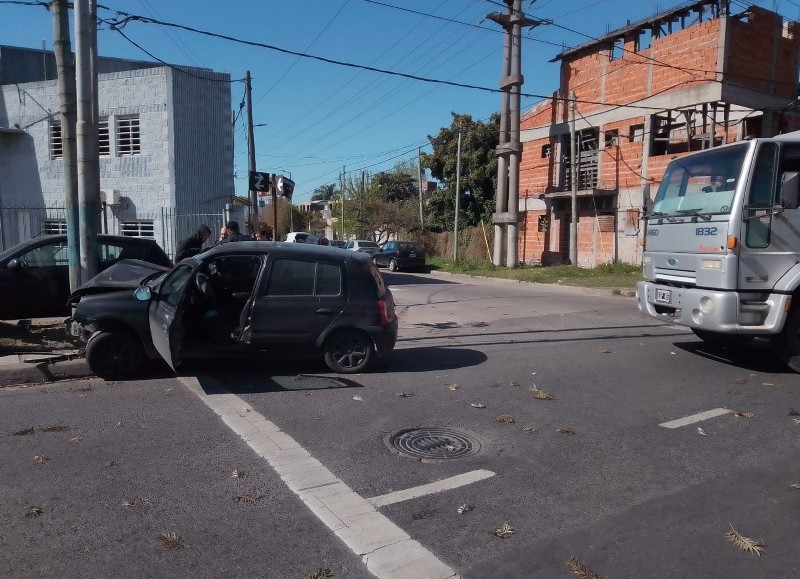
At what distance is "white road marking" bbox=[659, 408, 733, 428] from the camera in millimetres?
5754

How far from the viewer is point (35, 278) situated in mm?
9641

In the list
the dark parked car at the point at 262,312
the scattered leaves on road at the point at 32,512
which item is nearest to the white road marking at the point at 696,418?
the dark parked car at the point at 262,312

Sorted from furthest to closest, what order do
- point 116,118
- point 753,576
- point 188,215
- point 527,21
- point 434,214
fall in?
point 434,214 < point 527,21 < point 116,118 < point 188,215 < point 753,576

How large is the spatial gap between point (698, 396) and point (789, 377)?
5.44ft

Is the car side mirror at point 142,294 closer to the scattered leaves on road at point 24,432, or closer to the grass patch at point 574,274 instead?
the scattered leaves on road at point 24,432

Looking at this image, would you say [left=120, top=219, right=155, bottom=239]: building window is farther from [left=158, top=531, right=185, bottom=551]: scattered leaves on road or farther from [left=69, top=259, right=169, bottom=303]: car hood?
[left=158, top=531, right=185, bottom=551]: scattered leaves on road

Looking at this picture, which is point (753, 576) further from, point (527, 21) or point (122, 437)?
point (527, 21)

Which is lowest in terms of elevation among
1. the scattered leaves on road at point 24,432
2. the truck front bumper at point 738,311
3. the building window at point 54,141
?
the scattered leaves on road at point 24,432

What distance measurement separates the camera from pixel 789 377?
24.5 ft

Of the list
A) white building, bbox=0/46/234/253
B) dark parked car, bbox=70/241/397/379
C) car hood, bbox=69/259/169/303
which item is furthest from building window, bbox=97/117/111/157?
dark parked car, bbox=70/241/397/379

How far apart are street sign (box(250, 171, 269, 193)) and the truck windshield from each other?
10850mm

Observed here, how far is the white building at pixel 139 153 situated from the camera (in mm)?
18672

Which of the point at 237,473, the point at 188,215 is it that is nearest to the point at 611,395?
the point at 237,473

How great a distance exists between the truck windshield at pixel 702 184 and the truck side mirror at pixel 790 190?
0.49 metres
